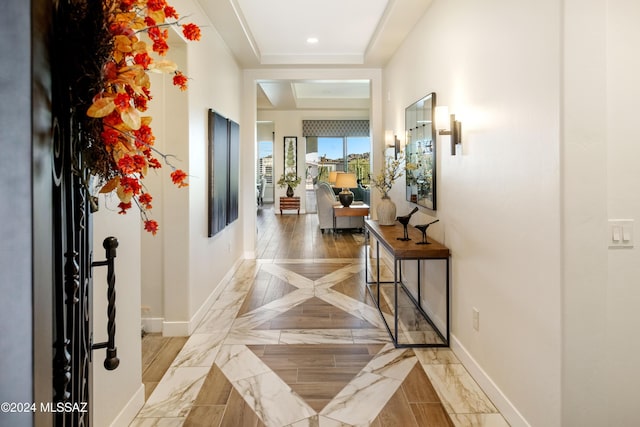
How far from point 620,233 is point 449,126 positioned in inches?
58.2

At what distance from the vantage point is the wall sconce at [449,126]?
292 cm

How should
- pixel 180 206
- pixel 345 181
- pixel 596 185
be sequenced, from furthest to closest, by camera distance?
pixel 345 181, pixel 180 206, pixel 596 185

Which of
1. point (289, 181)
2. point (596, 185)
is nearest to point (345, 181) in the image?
point (596, 185)

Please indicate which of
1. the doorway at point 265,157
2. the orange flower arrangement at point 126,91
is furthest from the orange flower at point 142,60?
the doorway at point 265,157

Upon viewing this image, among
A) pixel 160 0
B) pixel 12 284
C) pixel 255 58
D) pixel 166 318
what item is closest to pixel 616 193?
pixel 160 0

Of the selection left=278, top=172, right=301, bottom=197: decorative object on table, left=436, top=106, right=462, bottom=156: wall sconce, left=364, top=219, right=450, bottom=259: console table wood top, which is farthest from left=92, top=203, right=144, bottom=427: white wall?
left=278, top=172, right=301, bottom=197: decorative object on table

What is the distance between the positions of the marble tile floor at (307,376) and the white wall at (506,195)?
34 cm

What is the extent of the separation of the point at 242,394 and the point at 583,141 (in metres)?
2.22

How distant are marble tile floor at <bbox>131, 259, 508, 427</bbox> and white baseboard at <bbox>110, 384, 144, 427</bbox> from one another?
0.12ft

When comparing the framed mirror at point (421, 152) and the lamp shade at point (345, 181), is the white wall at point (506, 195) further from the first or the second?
the lamp shade at point (345, 181)

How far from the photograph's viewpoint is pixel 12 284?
0.86 m

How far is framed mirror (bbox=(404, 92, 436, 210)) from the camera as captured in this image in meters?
3.51

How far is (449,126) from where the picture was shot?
9.85ft

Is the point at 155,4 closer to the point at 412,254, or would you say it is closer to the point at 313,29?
the point at 412,254
